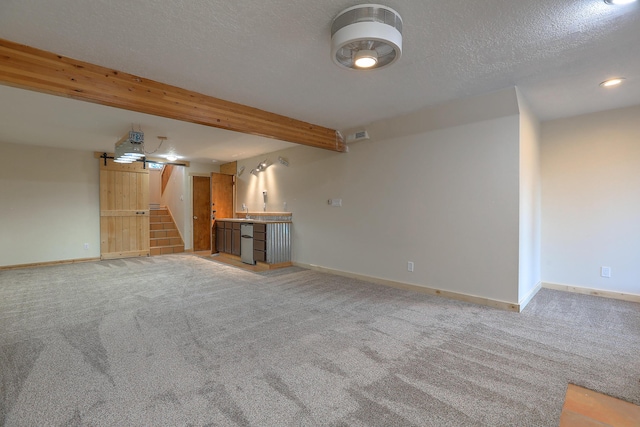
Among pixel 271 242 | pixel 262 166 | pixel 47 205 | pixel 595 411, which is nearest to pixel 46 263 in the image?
pixel 47 205

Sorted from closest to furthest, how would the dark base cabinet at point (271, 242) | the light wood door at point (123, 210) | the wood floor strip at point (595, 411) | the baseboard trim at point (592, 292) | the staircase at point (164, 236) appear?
the wood floor strip at point (595, 411) < the baseboard trim at point (592, 292) < the dark base cabinet at point (271, 242) < the light wood door at point (123, 210) < the staircase at point (164, 236)

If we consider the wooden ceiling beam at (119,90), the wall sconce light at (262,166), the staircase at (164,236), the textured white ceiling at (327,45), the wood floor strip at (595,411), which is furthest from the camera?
the staircase at (164,236)

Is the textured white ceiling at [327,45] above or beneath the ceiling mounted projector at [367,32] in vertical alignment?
above

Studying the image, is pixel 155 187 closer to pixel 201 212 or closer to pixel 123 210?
pixel 201 212

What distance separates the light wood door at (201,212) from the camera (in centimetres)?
840

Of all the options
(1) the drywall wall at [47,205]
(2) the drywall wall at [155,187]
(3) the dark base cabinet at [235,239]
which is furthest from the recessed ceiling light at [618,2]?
(2) the drywall wall at [155,187]

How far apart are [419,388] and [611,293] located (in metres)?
3.84

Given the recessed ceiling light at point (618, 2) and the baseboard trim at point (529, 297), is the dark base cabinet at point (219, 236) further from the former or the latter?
the recessed ceiling light at point (618, 2)

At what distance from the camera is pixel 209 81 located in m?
3.07

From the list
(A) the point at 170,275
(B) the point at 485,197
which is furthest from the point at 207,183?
(B) the point at 485,197

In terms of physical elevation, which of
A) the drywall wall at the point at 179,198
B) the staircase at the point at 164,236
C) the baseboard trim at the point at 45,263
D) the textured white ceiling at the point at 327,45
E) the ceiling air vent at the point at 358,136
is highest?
the textured white ceiling at the point at 327,45

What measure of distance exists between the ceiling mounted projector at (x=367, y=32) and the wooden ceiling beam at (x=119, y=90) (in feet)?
6.37

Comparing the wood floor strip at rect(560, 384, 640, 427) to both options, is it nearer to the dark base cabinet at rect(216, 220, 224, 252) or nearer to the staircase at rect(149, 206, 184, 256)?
the dark base cabinet at rect(216, 220, 224, 252)

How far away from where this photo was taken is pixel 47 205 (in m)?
6.20
